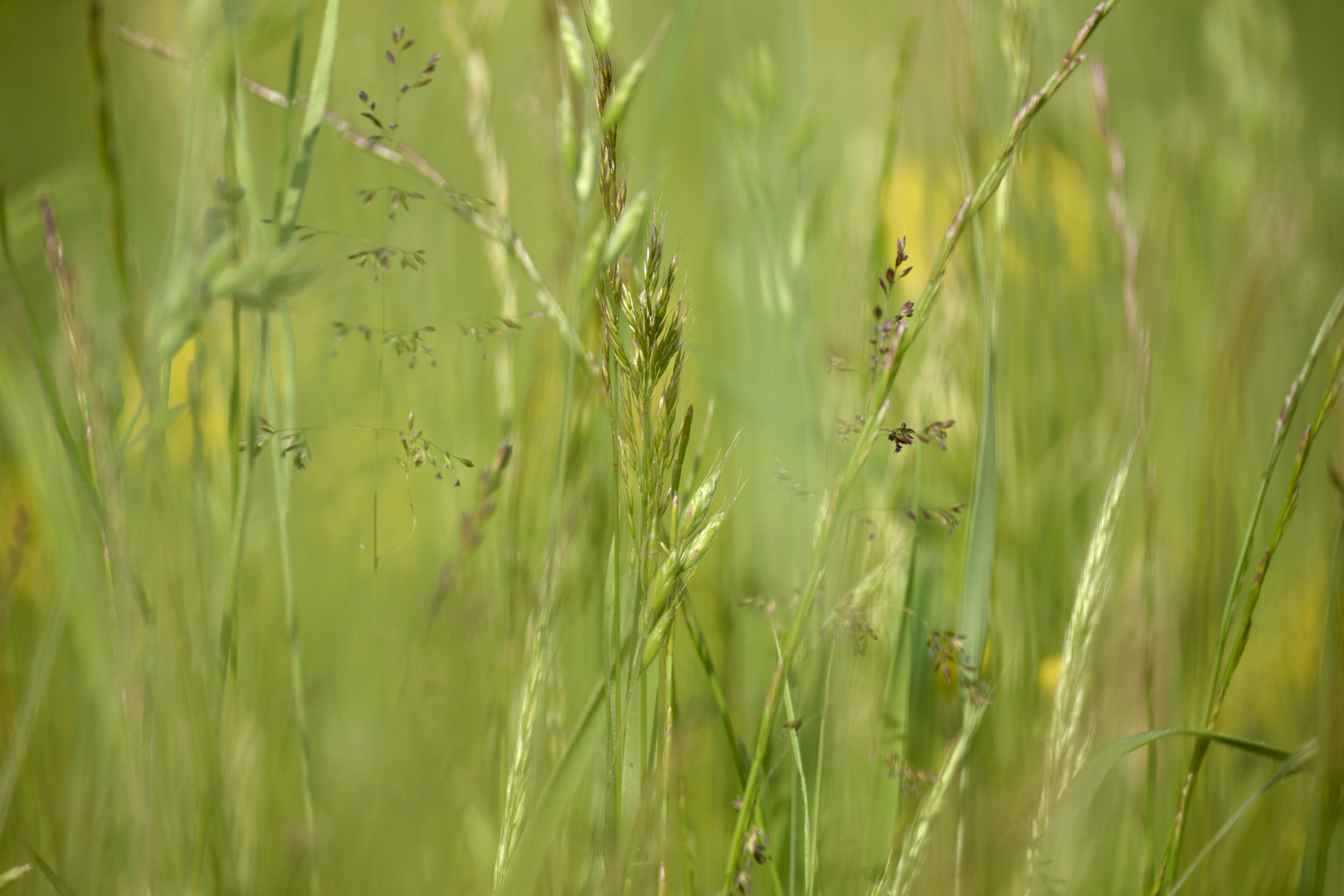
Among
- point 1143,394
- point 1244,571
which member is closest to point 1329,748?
point 1244,571

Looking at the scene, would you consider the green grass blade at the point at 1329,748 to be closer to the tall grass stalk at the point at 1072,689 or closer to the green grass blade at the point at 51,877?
the tall grass stalk at the point at 1072,689

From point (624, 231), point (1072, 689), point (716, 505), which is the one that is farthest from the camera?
point (716, 505)

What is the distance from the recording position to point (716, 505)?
3.00ft

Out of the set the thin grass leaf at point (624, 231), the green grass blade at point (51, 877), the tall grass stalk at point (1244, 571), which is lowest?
the green grass blade at point (51, 877)

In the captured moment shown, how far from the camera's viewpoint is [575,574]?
574mm

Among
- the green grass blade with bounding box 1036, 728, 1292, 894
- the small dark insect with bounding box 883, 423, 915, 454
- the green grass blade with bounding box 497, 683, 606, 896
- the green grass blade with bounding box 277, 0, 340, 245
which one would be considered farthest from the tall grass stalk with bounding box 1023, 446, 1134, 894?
the green grass blade with bounding box 277, 0, 340, 245

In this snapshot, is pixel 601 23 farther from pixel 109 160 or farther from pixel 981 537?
pixel 981 537

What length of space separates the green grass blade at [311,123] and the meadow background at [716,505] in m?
0.02

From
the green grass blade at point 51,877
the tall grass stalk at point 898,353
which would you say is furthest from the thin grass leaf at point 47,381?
Result: the tall grass stalk at point 898,353

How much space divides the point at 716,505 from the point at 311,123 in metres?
0.64

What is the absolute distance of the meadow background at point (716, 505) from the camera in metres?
0.37

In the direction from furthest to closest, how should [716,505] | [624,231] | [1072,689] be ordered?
1. [716,505]
2. [1072,689]
3. [624,231]

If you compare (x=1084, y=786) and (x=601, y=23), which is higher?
(x=601, y=23)

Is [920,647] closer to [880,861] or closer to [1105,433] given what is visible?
[880,861]
